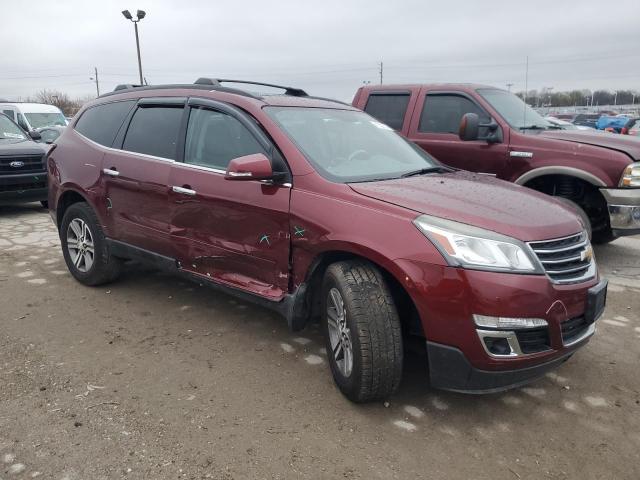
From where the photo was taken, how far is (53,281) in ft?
16.7

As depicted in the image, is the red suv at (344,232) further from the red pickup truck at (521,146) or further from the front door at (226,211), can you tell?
the red pickup truck at (521,146)

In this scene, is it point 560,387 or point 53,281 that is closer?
point 560,387

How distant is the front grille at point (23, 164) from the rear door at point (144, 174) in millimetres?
4811

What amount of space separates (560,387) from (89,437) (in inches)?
104

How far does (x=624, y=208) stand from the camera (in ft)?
17.4

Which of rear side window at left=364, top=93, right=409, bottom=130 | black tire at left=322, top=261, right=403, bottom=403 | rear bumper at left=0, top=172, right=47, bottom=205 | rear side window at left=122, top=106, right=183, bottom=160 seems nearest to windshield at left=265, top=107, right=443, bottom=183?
black tire at left=322, top=261, right=403, bottom=403

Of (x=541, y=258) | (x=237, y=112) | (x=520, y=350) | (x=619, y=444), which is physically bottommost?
(x=619, y=444)

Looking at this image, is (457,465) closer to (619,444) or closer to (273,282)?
(619,444)

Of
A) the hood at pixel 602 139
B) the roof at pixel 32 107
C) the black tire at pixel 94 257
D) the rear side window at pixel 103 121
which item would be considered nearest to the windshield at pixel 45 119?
the roof at pixel 32 107

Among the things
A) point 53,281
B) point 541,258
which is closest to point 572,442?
point 541,258

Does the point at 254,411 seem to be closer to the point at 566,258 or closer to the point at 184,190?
the point at 184,190

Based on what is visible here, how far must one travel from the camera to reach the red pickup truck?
5348 millimetres

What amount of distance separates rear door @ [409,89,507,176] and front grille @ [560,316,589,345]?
3.42 m

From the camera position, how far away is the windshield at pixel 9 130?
9102 millimetres
